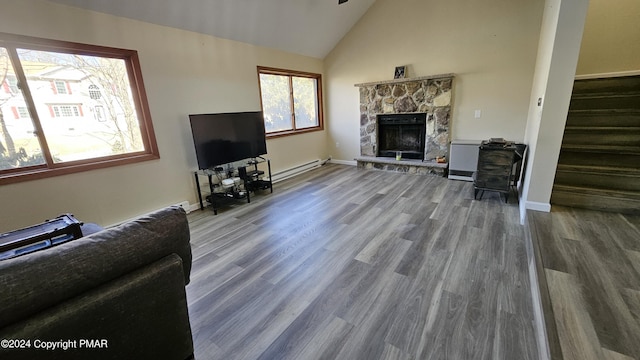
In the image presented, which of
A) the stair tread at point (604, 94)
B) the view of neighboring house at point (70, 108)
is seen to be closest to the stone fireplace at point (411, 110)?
the stair tread at point (604, 94)

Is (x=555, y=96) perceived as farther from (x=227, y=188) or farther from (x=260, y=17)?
(x=227, y=188)

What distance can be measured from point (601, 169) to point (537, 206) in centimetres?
88

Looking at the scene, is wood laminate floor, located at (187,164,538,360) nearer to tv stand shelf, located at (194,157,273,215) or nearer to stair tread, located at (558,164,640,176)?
tv stand shelf, located at (194,157,273,215)

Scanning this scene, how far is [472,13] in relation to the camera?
4.34 meters

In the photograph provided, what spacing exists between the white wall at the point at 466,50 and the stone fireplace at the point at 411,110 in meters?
0.19

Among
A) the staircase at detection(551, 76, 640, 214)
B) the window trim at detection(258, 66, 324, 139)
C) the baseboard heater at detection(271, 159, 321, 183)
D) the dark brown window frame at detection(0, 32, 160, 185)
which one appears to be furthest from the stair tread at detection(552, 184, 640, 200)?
the dark brown window frame at detection(0, 32, 160, 185)

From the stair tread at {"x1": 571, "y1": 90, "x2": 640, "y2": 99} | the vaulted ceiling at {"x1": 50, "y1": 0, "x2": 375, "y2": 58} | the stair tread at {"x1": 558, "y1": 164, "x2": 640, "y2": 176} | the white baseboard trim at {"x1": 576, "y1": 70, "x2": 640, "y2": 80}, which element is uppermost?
the vaulted ceiling at {"x1": 50, "y1": 0, "x2": 375, "y2": 58}

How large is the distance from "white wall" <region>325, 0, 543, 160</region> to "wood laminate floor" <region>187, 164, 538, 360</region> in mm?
1789

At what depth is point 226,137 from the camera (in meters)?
3.83

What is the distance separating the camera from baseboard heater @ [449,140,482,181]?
14.6 feet

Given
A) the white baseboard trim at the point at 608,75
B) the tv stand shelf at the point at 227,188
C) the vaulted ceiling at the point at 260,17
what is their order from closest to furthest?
the vaulted ceiling at the point at 260,17 → the tv stand shelf at the point at 227,188 → the white baseboard trim at the point at 608,75

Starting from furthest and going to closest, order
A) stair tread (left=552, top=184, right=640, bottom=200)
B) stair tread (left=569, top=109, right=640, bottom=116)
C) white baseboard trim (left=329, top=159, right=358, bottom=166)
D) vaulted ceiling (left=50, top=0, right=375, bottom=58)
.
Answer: white baseboard trim (left=329, top=159, right=358, bottom=166), stair tread (left=569, top=109, right=640, bottom=116), vaulted ceiling (left=50, top=0, right=375, bottom=58), stair tread (left=552, top=184, right=640, bottom=200)

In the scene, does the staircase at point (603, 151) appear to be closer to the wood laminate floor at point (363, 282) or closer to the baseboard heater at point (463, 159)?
the wood laminate floor at point (363, 282)

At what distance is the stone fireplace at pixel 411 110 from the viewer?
4.80 meters
